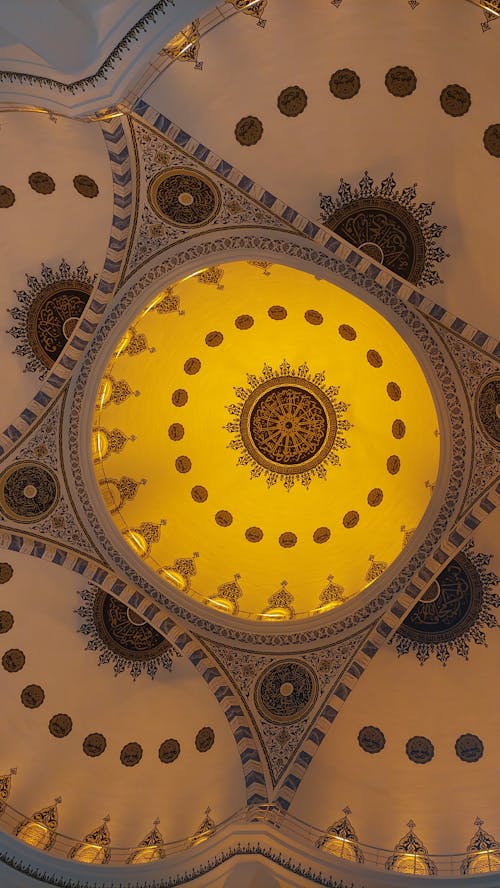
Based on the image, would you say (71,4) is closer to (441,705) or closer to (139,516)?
(139,516)

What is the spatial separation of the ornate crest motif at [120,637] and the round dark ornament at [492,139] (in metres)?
7.44

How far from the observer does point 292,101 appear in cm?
949

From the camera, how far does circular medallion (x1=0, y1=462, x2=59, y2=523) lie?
37.9 ft

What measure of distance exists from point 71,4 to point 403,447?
769cm

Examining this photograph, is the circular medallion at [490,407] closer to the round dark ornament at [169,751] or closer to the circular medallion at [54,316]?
the circular medallion at [54,316]

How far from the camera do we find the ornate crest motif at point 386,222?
392 inches

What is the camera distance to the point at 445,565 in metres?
11.3

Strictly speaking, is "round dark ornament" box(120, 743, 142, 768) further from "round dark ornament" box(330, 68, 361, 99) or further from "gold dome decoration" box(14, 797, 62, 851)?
"round dark ornament" box(330, 68, 361, 99)

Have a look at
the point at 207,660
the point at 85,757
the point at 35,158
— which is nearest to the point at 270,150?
the point at 35,158

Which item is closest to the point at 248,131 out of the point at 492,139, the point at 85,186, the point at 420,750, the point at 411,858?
the point at 85,186

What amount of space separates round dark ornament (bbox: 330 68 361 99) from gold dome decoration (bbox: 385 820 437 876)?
8.88 meters

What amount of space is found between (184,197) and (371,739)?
24.4 feet

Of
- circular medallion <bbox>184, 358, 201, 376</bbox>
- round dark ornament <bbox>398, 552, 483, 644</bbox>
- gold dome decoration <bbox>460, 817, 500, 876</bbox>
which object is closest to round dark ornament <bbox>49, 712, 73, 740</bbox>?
round dark ornament <bbox>398, 552, 483, 644</bbox>

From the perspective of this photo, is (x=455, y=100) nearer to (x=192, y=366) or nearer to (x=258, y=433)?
(x=192, y=366)
